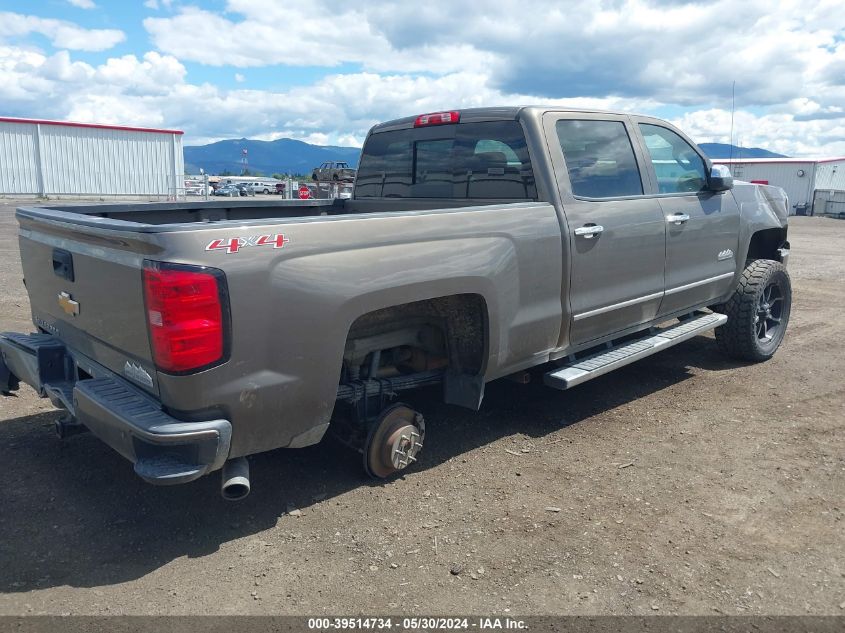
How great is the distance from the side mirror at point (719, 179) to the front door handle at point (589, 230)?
1.55 meters

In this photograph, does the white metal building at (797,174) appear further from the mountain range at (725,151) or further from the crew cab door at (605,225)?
the crew cab door at (605,225)

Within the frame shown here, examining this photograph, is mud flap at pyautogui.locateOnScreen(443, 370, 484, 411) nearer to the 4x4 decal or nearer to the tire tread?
the 4x4 decal

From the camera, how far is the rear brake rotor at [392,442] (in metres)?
3.85

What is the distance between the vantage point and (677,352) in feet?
22.3

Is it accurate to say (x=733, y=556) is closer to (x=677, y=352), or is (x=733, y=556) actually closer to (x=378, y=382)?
(x=378, y=382)

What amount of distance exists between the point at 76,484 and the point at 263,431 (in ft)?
4.70

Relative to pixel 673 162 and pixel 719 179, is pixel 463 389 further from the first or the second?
pixel 719 179

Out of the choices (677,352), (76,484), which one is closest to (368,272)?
(76,484)

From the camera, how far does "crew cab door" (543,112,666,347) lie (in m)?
4.48

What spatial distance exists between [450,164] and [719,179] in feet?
7.01

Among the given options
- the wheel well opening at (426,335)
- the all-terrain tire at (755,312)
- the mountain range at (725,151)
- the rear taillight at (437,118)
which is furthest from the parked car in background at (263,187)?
the wheel well opening at (426,335)

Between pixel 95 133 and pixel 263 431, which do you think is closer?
pixel 263 431

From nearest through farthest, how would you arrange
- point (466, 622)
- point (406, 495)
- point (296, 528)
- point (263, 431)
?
point (466, 622) → point (263, 431) → point (296, 528) → point (406, 495)

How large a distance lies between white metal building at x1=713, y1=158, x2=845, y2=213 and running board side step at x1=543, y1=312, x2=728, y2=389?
35985 mm
